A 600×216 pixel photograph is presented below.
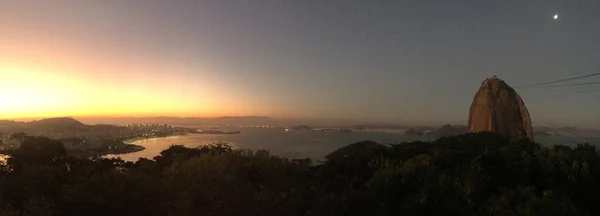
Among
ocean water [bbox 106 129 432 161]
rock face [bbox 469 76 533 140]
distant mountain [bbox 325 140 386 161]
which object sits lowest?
ocean water [bbox 106 129 432 161]

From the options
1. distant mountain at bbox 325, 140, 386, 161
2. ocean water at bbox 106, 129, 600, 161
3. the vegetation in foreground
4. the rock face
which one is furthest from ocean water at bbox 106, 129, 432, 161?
the vegetation in foreground

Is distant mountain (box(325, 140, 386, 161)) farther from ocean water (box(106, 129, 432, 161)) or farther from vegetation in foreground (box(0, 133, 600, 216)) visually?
vegetation in foreground (box(0, 133, 600, 216))

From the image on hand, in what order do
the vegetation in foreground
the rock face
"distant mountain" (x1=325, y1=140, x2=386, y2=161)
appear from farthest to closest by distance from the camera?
the rock face, "distant mountain" (x1=325, y1=140, x2=386, y2=161), the vegetation in foreground

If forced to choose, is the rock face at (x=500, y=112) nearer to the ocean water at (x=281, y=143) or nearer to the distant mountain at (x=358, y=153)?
the ocean water at (x=281, y=143)

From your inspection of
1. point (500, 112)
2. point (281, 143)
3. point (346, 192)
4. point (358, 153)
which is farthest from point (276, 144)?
point (346, 192)

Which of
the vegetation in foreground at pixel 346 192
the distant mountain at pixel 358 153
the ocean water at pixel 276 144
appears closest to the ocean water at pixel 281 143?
the ocean water at pixel 276 144

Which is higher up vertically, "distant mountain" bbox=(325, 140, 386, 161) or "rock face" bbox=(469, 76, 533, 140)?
"rock face" bbox=(469, 76, 533, 140)

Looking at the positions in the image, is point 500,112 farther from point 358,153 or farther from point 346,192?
point 346,192

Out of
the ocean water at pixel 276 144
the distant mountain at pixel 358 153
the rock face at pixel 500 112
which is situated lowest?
the ocean water at pixel 276 144
